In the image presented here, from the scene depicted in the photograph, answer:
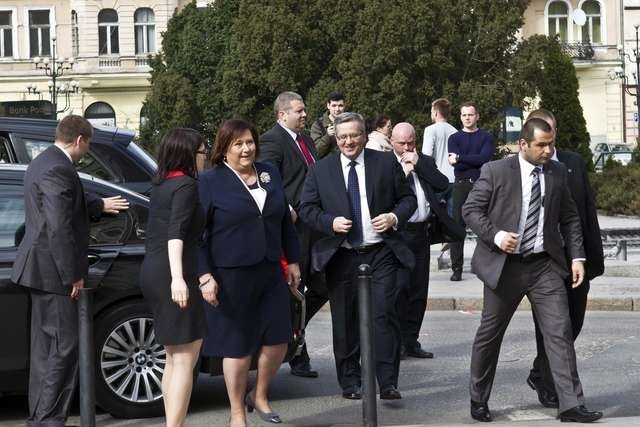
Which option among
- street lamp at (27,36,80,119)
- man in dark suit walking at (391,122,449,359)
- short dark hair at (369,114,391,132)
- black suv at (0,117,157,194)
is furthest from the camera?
street lamp at (27,36,80,119)

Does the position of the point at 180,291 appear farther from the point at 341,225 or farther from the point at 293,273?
the point at 341,225

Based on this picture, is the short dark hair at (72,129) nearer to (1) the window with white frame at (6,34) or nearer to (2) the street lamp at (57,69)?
(2) the street lamp at (57,69)

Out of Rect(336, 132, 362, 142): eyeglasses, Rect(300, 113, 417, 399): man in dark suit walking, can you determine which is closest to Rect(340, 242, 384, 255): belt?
Rect(300, 113, 417, 399): man in dark suit walking

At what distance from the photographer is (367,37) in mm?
49906

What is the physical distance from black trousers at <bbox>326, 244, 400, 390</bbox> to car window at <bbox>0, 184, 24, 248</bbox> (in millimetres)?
2027

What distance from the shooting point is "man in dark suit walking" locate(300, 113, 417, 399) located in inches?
380

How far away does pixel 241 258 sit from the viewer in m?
8.33

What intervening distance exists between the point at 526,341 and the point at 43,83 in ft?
215

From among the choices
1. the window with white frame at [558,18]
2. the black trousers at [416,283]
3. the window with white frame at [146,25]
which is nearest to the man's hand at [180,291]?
the black trousers at [416,283]

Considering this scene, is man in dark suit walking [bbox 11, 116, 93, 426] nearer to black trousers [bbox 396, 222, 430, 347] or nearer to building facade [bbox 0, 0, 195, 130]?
black trousers [bbox 396, 222, 430, 347]

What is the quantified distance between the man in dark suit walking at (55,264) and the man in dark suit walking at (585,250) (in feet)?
9.24

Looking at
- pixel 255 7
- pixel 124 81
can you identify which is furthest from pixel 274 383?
pixel 124 81

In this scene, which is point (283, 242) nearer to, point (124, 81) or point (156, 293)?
point (156, 293)

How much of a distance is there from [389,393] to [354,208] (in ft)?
4.03
